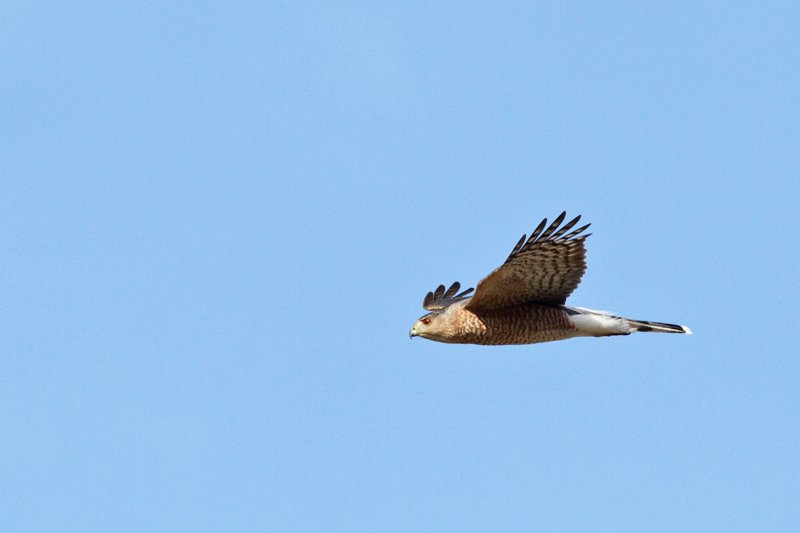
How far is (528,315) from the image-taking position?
18016mm

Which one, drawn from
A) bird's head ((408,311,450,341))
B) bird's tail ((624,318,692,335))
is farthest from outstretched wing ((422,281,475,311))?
bird's tail ((624,318,692,335))

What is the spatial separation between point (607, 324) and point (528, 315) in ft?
3.51

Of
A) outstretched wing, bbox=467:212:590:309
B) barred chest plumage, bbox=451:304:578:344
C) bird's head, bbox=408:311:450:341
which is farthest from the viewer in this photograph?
bird's head, bbox=408:311:450:341

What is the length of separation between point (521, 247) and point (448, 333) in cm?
190

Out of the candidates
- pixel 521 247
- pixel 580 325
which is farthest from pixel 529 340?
pixel 521 247

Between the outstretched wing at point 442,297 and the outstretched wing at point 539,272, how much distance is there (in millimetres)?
2418

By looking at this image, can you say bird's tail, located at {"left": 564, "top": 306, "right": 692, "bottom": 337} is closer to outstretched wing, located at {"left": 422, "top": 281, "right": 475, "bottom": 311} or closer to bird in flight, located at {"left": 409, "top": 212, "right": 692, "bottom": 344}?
bird in flight, located at {"left": 409, "top": 212, "right": 692, "bottom": 344}

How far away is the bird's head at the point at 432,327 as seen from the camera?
18172mm

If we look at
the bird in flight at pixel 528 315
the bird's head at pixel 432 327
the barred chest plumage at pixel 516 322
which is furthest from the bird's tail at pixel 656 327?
the bird's head at pixel 432 327

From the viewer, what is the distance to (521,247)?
16.9 meters

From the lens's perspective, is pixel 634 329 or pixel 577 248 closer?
pixel 577 248

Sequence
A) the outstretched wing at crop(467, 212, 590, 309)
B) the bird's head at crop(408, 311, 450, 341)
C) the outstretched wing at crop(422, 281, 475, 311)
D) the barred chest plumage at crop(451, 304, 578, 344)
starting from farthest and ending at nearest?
the outstretched wing at crop(422, 281, 475, 311), the bird's head at crop(408, 311, 450, 341), the barred chest plumage at crop(451, 304, 578, 344), the outstretched wing at crop(467, 212, 590, 309)

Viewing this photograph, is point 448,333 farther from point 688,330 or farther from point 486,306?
point 688,330

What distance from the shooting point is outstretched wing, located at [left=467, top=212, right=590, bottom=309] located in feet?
55.4
